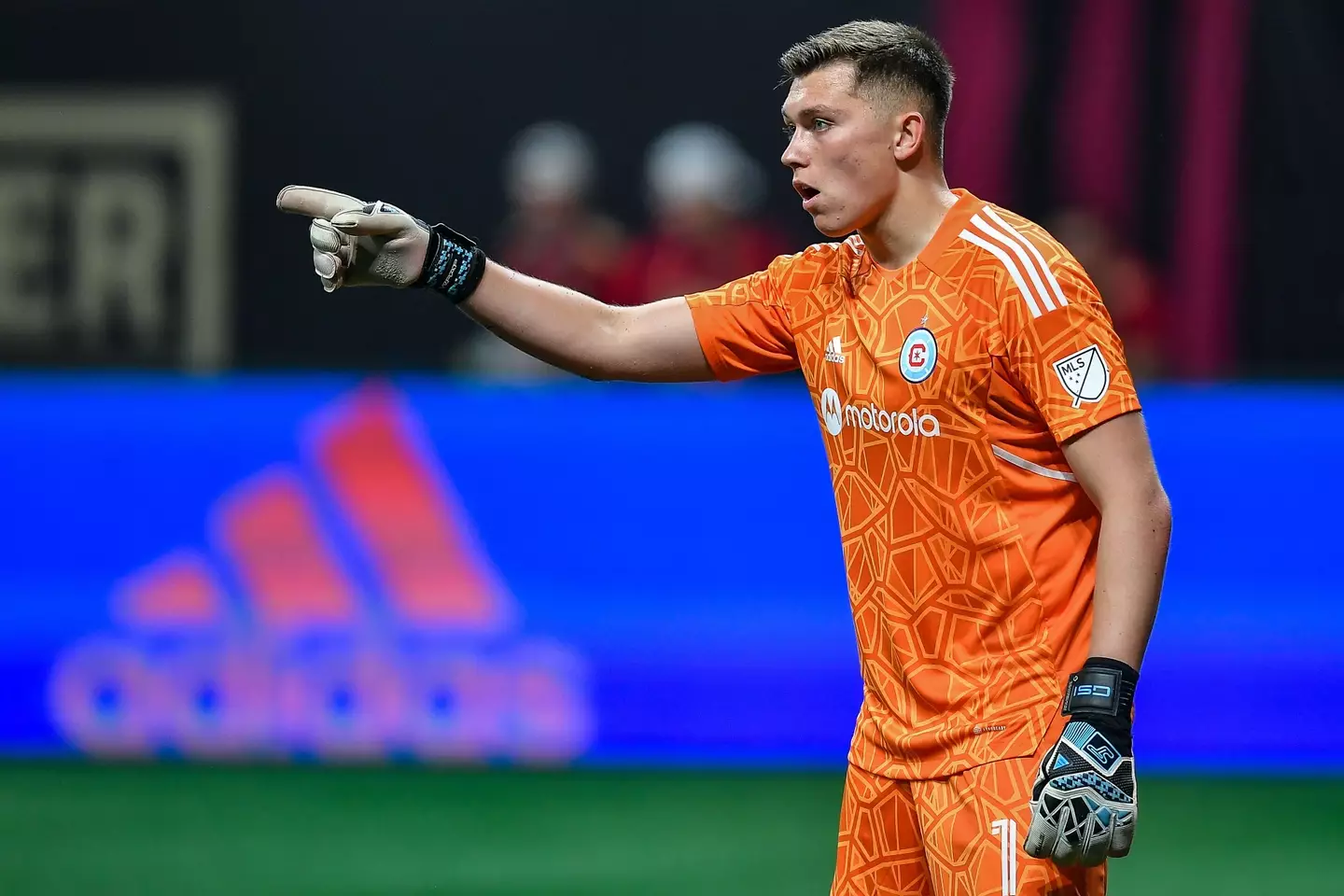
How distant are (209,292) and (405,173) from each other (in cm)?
146

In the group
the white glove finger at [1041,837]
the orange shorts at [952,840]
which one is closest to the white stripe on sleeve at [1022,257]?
the orange shorts at [952,840]

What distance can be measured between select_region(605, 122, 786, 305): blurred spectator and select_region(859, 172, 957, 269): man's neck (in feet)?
19.4

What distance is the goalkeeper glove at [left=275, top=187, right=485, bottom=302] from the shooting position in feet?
12.5

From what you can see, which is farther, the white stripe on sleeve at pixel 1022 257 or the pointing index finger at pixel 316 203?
the pointing index finger at pixel 316 203

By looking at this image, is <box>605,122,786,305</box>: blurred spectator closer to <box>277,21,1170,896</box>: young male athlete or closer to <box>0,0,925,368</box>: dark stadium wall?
<box>0,0,925,368</box>: dark stadium wall

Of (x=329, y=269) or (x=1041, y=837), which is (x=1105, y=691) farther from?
(x=329, y=269)

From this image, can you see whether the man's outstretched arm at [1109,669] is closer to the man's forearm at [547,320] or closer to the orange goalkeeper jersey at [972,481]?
the orange goalkeeper jersey at [972,481]

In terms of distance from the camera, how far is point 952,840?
3.57 metres

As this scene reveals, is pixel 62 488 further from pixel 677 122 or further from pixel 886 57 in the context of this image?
pixel 677 122

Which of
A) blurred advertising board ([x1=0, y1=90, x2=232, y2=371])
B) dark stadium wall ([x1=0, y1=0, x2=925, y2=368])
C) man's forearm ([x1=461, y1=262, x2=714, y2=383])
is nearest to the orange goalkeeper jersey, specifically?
man's forearm ([x1=461, y1=262, x2=714, y2=383])

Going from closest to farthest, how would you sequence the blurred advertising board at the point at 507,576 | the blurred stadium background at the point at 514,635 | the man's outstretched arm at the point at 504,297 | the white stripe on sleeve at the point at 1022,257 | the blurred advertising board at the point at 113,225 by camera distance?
1. the white stripe on sleeve at the point at 1022,257
2. the man's outstretched arm at the point at 504,297
3. the blurred stadium background at the point at 514,635
4. the blurred advertising board at the point at 507,576
5. the blurred advertising board at the point at 113,225

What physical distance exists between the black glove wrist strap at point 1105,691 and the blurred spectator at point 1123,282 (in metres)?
6.11

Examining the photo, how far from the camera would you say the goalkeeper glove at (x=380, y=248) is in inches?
150

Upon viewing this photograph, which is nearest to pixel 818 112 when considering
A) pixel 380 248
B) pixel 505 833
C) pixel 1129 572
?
pixel 380 248
